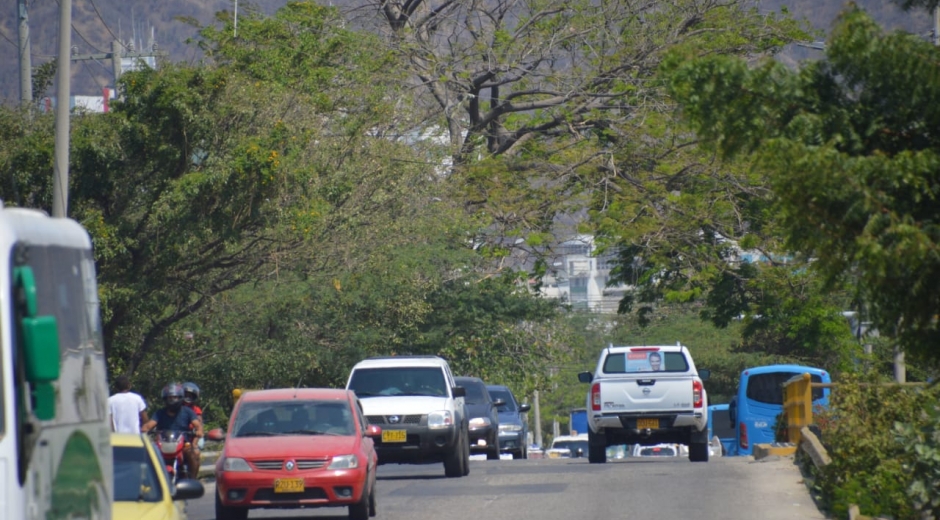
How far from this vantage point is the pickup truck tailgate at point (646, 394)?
21875 mm

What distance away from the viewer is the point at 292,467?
13.7m

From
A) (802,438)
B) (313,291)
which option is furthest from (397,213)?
(802,438)

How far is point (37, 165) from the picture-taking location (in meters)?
18.7

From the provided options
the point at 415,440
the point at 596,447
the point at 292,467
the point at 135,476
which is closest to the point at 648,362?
the point at 596,447

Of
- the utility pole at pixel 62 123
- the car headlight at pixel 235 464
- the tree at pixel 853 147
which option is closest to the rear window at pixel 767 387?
the utility pole at pixel 62 123

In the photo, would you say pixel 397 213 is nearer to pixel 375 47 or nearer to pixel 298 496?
pixel 375 47

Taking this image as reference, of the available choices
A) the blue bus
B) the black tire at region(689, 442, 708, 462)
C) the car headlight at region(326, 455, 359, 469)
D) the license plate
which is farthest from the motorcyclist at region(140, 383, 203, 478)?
the blue bus

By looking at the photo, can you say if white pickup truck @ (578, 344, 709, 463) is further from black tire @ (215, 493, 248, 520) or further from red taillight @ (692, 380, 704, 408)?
black tire @ (215, 493, 248, 520)

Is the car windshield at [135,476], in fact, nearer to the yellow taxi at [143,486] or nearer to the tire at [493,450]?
the yellow taxi at [143,486]

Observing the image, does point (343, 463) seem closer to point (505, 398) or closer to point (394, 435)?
point (394, 435)

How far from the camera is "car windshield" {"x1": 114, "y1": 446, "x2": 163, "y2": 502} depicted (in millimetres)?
9445

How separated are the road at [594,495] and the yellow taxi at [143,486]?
5.01 meters

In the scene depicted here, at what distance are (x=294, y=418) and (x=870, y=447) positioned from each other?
6186 mm

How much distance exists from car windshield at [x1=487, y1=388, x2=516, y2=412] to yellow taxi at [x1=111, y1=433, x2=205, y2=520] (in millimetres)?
→ 21409
